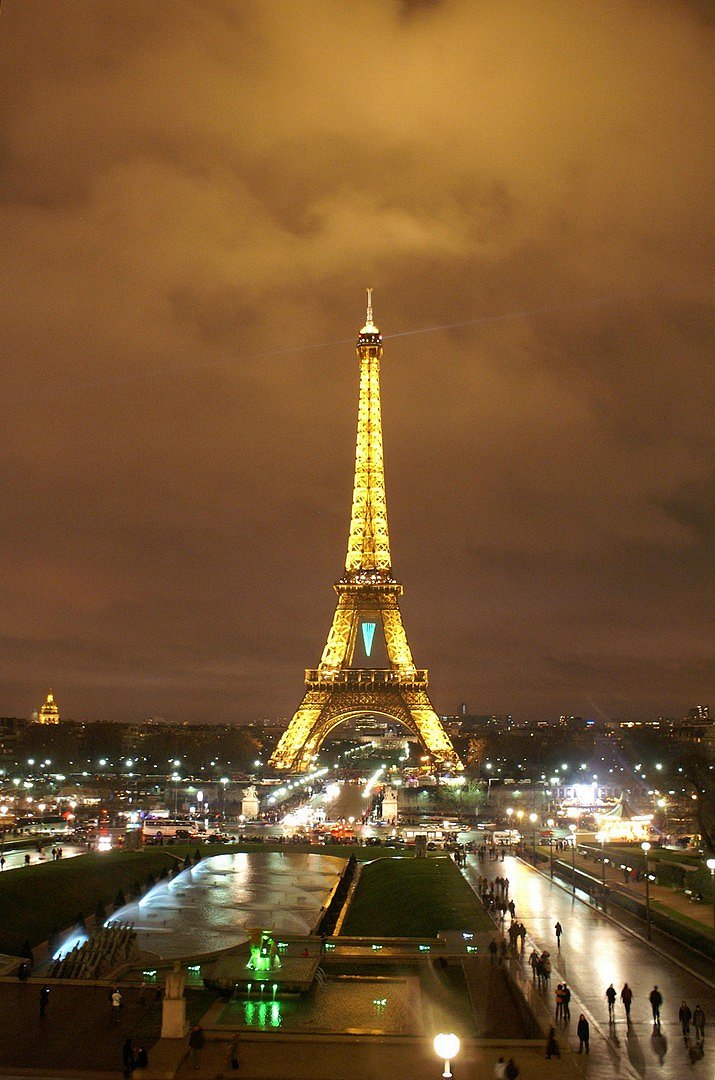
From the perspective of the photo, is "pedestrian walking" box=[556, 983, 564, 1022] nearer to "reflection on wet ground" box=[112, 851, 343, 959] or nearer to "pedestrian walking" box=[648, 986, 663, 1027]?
"pedestrian walking" box=[648, 986, 663, 1027]

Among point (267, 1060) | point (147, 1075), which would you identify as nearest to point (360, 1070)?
point (267, 1060)

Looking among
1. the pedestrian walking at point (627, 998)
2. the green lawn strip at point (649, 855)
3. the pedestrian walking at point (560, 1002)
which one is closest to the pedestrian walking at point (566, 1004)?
the pedestrian walking at point (560, 1002)

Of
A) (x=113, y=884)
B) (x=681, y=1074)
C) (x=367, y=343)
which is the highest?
(x=367, y=343)

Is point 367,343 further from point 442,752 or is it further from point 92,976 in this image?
point 92,976

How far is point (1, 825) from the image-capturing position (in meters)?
82.6

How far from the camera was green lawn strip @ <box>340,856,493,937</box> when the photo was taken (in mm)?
41094

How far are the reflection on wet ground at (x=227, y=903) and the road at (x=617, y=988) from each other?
1033 cm

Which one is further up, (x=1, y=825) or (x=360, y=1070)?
(x=1, y=825)

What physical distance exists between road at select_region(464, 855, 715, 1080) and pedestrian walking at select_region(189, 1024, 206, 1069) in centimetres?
835

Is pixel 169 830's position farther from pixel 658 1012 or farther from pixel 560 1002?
pixel 658 1012

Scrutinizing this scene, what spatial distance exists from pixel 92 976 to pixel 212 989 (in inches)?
215

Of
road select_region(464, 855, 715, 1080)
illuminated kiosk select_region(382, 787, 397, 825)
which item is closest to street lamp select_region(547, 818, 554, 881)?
road select_region(464, 855, 715, 1080)

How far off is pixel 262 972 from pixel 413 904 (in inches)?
655

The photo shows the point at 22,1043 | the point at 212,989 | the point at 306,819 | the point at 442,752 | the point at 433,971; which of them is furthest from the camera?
the point at 442,752
